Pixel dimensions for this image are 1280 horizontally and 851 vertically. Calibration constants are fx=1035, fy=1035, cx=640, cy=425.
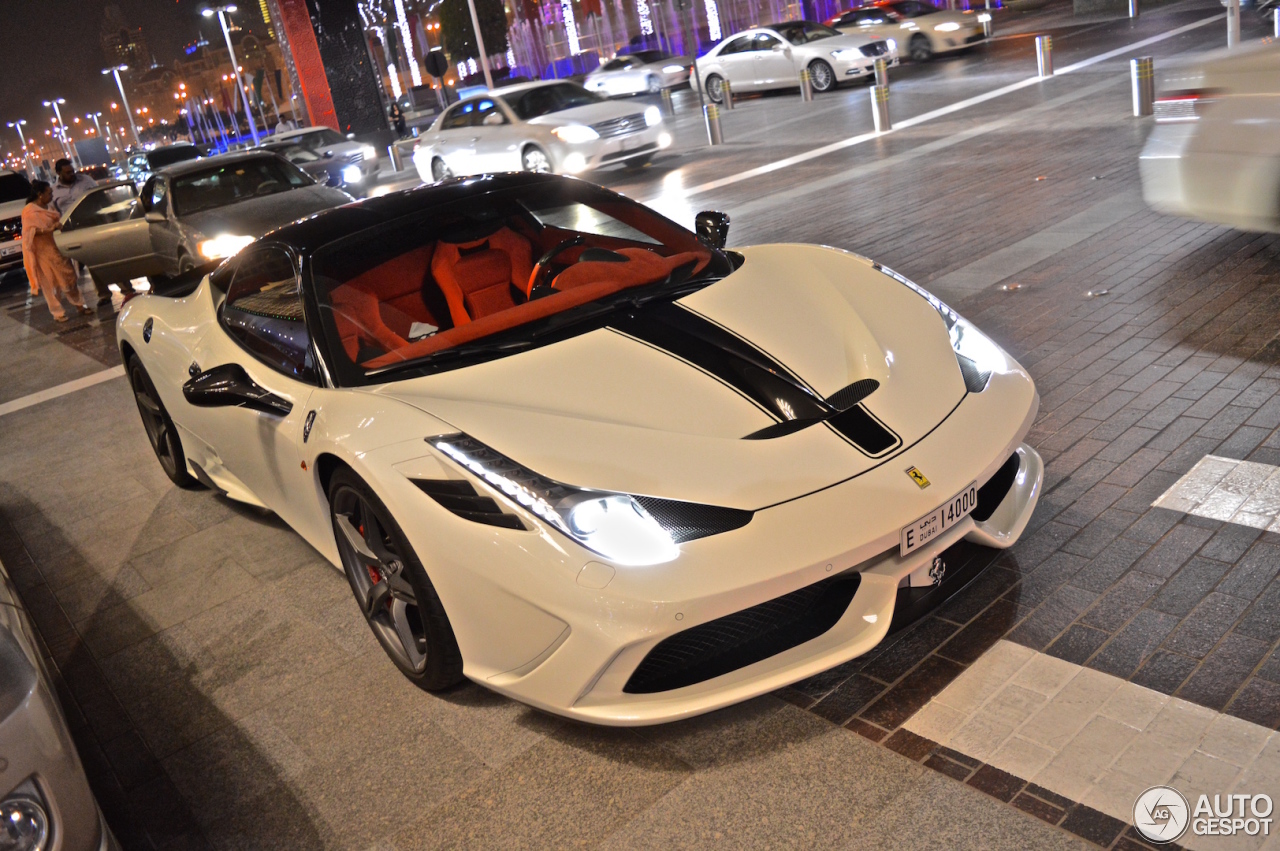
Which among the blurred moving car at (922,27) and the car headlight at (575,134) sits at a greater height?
the blurred moving car at (922,27)

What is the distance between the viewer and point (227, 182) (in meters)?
11.6

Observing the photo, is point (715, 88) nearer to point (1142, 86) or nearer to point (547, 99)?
point (547, 99)

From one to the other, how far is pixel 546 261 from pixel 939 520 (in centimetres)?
204

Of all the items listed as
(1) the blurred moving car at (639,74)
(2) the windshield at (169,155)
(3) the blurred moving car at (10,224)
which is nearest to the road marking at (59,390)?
(3) the blurred moving car at (10,224)

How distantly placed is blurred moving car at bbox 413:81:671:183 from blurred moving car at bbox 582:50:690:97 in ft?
31.1

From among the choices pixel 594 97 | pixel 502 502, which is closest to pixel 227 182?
pixel 594 97

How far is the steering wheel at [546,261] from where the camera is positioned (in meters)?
4.07

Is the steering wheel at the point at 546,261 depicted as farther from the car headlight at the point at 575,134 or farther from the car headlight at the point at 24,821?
the car headlight at the point at 575,134

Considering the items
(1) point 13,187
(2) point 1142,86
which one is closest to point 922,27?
(2) point 1142,86

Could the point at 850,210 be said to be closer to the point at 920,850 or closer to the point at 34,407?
the point at 34,407

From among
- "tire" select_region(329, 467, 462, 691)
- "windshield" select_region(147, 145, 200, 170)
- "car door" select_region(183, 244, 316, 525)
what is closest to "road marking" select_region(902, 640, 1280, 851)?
"tire" select_region(329, 467, 462, 691)

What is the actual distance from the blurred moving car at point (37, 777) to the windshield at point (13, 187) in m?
21.1

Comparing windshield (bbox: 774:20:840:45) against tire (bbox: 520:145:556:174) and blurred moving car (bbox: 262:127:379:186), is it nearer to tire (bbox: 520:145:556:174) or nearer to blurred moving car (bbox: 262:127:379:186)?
tire (bbox: 520:145:556:174)

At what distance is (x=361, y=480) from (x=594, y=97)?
14.2m
